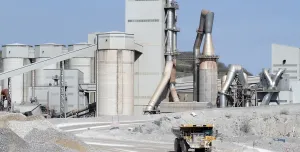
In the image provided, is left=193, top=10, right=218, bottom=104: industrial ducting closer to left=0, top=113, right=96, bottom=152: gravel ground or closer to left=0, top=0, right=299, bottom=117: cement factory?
left=0, top=0, right=299, bottom=117: cement factory

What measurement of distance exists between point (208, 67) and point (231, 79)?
3829mm

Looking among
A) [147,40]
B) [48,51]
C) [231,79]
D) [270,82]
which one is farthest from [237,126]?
[48,51]

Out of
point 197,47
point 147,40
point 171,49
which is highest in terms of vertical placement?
point 147,40

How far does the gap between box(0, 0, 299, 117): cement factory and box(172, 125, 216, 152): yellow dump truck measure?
39983mm

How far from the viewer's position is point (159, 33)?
72.7 metres

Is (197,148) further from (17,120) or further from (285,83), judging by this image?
(285,83)

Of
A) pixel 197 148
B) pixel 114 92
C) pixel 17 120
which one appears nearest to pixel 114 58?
pixel 114 92

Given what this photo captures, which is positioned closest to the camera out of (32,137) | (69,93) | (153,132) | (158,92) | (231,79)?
(32,137)

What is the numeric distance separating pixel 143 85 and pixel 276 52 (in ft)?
85.4

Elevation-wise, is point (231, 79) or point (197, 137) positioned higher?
point (231, 79)

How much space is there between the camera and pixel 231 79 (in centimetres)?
7369

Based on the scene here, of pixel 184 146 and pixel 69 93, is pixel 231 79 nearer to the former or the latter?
pixel 69 93

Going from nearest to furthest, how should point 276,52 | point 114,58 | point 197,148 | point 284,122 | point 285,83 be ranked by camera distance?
point 197,148 < point 284,122 < point 114,58 < point 285,83 < point 276,52

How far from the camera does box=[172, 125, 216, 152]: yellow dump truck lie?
94.3 feet
